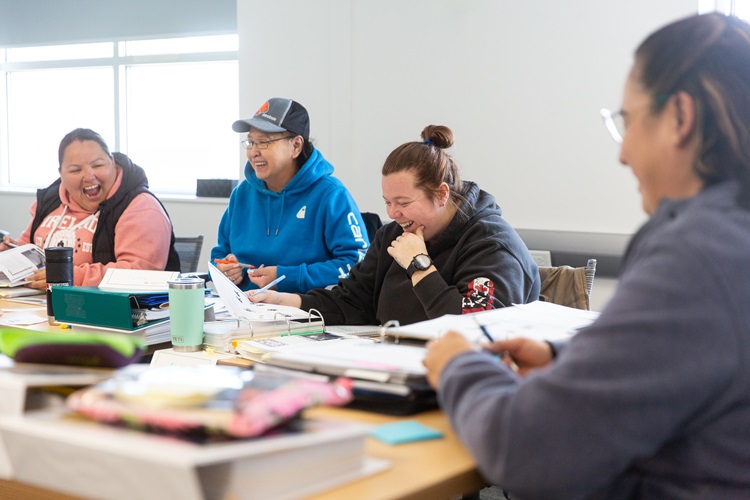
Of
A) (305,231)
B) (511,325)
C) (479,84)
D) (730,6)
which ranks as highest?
(730,6)

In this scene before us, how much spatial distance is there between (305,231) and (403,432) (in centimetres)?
191

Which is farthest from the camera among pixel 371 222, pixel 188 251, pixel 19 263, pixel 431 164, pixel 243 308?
pixel 188 251

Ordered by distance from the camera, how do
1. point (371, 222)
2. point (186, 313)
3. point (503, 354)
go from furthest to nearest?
point (371, 222)
point (186, 313)
point (503, 354)

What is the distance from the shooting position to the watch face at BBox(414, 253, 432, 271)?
2137 mm

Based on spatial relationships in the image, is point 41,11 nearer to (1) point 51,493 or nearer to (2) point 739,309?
(1) point 51,493

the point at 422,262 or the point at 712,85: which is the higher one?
the point at 712,85

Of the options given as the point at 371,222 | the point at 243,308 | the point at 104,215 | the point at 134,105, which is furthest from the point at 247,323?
the point at 134,105

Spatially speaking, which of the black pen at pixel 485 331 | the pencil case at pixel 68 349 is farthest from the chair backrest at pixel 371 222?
the pencil case at pixel 68 349

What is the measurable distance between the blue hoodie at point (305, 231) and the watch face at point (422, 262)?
0.71 m

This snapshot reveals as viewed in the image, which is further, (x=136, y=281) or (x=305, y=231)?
(x=305, y=231)

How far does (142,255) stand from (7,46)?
5241 mm

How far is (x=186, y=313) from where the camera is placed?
175 centimetres

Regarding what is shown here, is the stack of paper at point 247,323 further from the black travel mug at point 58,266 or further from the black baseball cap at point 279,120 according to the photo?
the black baseball cap at point 279,120

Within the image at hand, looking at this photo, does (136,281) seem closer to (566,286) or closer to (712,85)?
(566,286)
